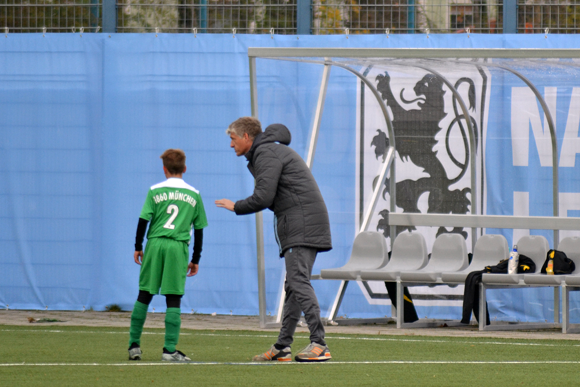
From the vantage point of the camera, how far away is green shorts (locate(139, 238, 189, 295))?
21.5 feet

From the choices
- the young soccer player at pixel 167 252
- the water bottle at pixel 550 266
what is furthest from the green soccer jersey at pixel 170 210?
the water bottle at pixel 550 266

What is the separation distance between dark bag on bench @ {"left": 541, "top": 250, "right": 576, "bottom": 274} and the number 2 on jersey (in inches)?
177

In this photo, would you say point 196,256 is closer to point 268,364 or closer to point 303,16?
point 268,364

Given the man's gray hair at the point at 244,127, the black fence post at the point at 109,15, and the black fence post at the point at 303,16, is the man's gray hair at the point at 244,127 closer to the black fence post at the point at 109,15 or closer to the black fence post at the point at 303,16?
the black fence post at the point at 303,16

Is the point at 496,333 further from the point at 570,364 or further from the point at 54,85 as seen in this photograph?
the point at 54,85

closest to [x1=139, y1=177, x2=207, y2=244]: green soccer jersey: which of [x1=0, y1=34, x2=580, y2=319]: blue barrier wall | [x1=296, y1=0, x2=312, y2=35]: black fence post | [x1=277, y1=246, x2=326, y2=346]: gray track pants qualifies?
[x1=277, y1=246, x2=326, y2=346]: gray track pants

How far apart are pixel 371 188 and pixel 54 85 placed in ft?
12.1

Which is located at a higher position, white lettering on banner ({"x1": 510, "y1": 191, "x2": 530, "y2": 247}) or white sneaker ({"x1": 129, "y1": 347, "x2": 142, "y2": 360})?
white lettering on banner ({"x1": 510, "y1": 191, "x2": 530, "y2": 247})

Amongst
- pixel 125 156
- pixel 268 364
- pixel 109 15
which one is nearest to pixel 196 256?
pixel 268 364

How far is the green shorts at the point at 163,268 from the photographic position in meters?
6.57

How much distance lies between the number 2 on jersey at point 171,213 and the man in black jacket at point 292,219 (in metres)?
0.44

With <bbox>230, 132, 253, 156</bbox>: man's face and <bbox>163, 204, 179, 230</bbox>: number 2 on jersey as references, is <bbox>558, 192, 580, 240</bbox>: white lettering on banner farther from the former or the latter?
<bbox>163, 204, 179, 230</bbox>: number 2 on jersey

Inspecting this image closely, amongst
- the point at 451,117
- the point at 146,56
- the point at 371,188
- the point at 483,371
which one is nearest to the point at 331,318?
the point at 371,188

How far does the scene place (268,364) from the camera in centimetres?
648
